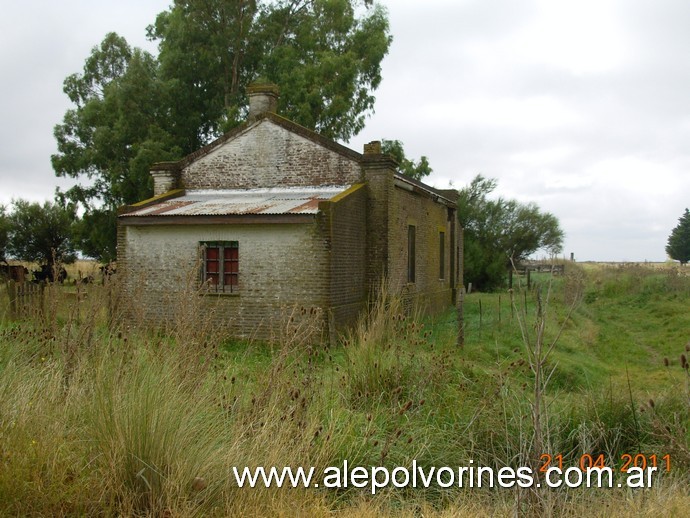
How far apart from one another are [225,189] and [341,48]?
14.9 m

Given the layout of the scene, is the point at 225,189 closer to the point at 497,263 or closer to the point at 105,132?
the point at 105,132

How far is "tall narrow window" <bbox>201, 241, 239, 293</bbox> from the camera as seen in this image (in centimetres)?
1398

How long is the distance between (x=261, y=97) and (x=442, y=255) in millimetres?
8899

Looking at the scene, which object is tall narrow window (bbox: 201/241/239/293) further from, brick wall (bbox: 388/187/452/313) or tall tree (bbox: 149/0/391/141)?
tall tree (bbox: 149/0/391/141)

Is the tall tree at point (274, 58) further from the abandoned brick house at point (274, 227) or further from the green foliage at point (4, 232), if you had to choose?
the green foliage at point (4, 232)

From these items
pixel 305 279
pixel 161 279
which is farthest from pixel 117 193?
pixel 305 279

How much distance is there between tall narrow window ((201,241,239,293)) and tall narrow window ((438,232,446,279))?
31.9 feet

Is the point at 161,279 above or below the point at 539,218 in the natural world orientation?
below

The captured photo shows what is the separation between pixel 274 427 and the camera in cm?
476

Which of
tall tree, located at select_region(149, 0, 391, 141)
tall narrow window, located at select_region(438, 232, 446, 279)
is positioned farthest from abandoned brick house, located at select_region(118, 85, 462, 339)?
tall tree, located at select_region(149, 0, 391, 141)

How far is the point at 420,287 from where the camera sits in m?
19.1

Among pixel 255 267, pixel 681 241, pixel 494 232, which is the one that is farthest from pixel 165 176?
pixel 681 241

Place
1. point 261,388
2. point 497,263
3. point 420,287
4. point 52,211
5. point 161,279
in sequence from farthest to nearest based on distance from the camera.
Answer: point 52,211
point 497,263
point 420,287
point 161,279
point 261,388
